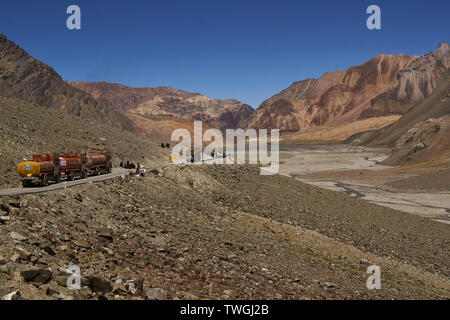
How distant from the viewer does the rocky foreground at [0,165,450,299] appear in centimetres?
1016

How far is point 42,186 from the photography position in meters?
19.9

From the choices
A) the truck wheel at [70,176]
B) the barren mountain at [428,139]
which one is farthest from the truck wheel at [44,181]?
the barren mountain at [428,139]

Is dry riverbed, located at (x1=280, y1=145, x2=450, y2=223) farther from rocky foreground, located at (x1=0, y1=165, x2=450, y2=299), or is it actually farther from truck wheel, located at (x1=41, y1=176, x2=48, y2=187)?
truck wheel, located at (x1=41, y1=176, x2=48, y2=187)

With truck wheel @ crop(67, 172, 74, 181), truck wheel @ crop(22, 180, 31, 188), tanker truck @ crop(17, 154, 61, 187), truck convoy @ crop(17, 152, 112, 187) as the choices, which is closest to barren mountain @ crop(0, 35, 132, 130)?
truck convoy @ crop(17, 152, 112, 187)

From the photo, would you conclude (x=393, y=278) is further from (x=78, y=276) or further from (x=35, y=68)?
(x=35, y=68)

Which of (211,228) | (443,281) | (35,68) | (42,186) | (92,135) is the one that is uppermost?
(35,68)

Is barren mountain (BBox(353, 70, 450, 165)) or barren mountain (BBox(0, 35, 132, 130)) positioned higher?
barren mountain (BBox(0, 35, 132, 130))

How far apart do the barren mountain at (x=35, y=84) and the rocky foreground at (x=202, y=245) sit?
82753mm

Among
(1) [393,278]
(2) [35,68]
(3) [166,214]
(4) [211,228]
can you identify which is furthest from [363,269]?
(2) [35,68]

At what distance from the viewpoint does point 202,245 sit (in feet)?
49.6

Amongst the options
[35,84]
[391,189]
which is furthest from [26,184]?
[35,84]

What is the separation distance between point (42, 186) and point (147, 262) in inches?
428

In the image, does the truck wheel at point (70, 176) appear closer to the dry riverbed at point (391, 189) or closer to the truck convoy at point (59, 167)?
the truck convoy at point (59, 167)

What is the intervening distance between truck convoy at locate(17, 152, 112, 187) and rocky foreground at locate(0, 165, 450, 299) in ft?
9.01
